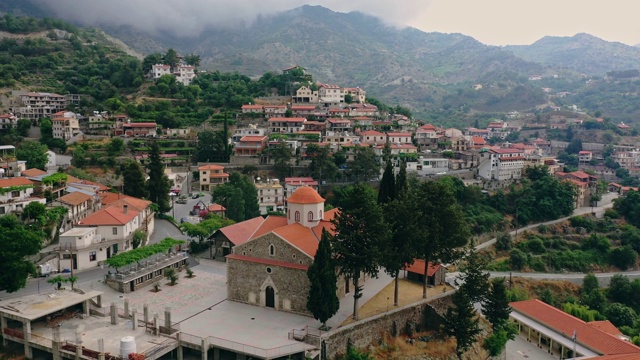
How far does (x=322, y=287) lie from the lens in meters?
22.4

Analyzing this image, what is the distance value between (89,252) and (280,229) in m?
13.2

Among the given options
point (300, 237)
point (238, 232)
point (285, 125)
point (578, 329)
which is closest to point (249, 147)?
point (285, 125)

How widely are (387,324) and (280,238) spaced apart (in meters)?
7.41

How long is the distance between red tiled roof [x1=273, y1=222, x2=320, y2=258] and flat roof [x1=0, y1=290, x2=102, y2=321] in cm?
1013

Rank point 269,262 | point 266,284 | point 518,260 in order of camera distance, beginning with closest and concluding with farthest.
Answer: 1. point 269,262
2. point 266,284
3. point 518,260

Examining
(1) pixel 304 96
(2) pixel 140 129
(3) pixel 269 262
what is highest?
(1) pixel 304 96

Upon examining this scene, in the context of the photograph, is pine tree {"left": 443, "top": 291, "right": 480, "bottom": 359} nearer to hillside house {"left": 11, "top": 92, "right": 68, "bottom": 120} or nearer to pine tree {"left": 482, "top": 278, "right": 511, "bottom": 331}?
pine tree {"left": 482, "top": 278, "right": 511, "bottom": 331}

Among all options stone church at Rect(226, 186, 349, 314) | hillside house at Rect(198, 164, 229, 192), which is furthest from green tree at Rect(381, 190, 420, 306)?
hillside house at Rect(198, 164, 229, 192)

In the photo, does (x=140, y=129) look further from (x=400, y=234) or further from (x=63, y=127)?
(x=400, y=234)

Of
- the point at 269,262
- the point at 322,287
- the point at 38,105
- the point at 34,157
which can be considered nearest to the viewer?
the point at 322,287

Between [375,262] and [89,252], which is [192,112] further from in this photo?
[375,262]

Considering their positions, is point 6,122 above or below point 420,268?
above

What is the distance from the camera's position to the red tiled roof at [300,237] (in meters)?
25.1

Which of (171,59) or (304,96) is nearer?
(304,96)
